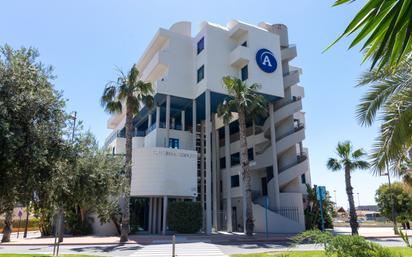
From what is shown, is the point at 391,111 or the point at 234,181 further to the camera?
the point at 234,181

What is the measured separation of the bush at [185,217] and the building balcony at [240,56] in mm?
15115

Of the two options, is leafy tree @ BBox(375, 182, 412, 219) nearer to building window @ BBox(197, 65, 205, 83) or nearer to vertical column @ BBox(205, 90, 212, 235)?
vertical column @ BBox(205, 90, 212, 235)

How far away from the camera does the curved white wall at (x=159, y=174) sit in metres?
29.8

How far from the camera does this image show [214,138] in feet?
125

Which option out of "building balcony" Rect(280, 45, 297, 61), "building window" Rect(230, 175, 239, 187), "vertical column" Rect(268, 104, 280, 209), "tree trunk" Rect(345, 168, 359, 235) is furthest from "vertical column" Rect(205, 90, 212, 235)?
"building balcony" Rect(280, 45, 297, 61)

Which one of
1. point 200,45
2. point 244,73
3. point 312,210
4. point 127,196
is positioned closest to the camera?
point 127,196

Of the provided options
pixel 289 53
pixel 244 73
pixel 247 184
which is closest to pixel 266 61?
pixel 244 73

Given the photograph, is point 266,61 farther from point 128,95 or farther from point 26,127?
point 26,127

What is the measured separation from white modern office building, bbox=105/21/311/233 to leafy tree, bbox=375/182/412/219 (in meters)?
16.4

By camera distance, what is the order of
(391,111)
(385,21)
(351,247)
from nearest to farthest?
(385,21) < (351,247) < (391,111)

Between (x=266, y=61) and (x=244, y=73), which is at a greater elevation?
(x=266, y=61)

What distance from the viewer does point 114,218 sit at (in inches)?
1190

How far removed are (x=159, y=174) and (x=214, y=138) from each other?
988 centimetres

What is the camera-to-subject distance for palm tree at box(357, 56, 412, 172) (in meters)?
7.62
